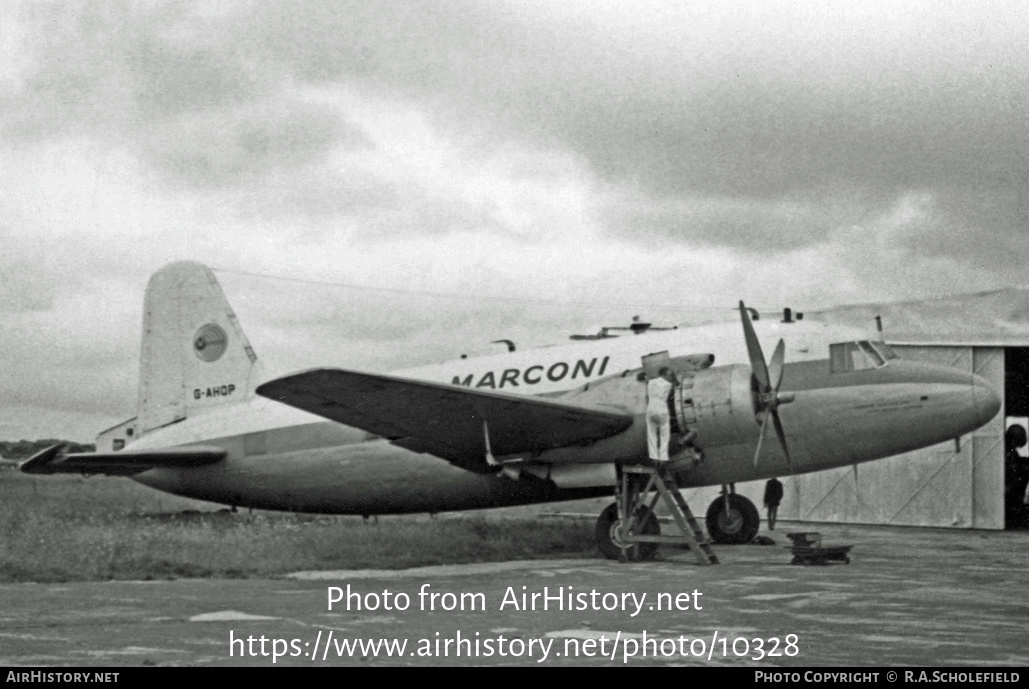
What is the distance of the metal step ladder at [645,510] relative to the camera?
47.6 ft

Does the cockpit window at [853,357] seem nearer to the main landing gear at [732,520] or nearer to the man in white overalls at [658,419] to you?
the main landing gear at [732,520]

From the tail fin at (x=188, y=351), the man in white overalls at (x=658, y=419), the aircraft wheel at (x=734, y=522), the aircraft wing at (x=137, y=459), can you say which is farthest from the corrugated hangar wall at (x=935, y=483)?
the aircraft wing at (x=137, y=459)

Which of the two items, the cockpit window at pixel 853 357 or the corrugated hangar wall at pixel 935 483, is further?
the corrugated hangar wall at pixel 935 483

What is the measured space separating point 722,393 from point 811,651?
7.28 meters

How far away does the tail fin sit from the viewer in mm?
20406

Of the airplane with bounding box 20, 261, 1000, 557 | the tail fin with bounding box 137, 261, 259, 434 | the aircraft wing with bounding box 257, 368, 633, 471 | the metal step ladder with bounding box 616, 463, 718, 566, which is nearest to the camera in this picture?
the aircraft wing with bounding box 257, 368, 633, 471

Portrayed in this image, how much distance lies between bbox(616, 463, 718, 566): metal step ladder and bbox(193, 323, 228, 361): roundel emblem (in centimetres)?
877

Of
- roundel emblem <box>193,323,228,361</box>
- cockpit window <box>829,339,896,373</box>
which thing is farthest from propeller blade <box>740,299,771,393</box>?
roundel emblem <box>193,323,228,361</box>

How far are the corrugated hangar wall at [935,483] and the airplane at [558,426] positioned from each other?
34.2ft

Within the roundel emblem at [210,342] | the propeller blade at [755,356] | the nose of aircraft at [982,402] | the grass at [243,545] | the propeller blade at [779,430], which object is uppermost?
the roundel emblem at [210,342]

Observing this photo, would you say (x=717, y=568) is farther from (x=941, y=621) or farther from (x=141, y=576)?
(x=141, y=576)

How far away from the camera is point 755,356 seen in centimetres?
1464

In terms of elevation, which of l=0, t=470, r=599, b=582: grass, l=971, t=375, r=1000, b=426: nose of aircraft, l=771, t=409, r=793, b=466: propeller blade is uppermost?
l=971, t=375, r=1000, b=426: nose of aircraft

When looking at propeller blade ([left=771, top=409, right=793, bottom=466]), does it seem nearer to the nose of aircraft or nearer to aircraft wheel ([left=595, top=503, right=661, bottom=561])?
aircraft wheel ([left=595, top=503, right=661, bottom=561])
